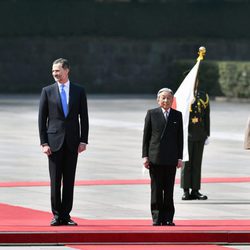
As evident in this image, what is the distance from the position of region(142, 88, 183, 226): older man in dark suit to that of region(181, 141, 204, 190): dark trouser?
9.30ft

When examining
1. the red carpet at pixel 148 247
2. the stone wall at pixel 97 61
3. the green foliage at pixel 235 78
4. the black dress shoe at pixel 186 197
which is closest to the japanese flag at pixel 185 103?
the black dress shoe at pixel 186 197

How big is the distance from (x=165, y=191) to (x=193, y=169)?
300 centimetres

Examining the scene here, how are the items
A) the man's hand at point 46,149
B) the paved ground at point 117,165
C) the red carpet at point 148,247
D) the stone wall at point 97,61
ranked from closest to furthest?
1. the red carpet at point 148,247
2. the man's hand at point 46,149
3. the paved ground at point 117,165
4. the stone wall at point 97,61

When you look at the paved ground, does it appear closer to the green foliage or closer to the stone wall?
the green foliage

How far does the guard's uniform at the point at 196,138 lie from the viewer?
51.4 ft

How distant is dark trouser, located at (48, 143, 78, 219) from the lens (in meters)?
12.5

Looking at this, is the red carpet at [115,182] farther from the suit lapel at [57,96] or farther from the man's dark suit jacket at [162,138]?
the suit lapel at [57,96]

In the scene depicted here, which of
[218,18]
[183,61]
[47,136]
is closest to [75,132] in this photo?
[47,136]

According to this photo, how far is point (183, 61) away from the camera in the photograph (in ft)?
160

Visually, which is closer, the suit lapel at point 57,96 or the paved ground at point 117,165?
the suit lapel at point 57,96

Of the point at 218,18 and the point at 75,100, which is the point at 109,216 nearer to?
the point at 75,100

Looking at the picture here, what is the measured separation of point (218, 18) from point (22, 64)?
8717 mm

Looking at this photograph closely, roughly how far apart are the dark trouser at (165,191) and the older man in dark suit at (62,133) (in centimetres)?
86

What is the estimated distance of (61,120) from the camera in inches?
491
